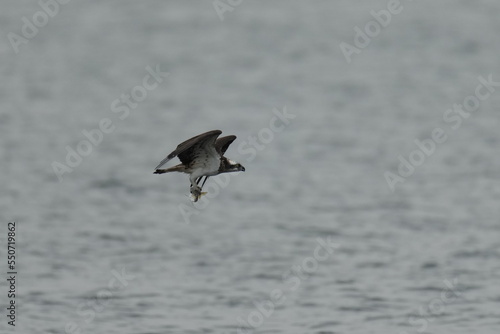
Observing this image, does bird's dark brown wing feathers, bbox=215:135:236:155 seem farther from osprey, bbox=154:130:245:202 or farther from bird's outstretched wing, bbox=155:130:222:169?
bird's outstretched wing, bbox=155:130:222:169

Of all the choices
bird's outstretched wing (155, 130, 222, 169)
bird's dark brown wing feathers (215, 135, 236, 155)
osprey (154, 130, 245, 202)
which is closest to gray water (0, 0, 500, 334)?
bird's dark brown wing feathers (215, 135, 236, 155)

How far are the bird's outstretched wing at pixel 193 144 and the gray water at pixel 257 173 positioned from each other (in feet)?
30.4

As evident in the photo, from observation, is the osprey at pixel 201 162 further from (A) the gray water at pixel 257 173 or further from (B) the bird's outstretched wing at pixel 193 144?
(A) the gray water at pixel 257 173

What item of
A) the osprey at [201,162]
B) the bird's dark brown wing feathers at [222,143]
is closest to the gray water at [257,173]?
the bird's dark brown wing feathers at [222,143]

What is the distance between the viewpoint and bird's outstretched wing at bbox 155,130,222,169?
20.9 meters

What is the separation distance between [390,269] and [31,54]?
3892 centimetres

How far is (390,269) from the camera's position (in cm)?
3547

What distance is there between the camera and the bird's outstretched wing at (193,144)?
20.9m

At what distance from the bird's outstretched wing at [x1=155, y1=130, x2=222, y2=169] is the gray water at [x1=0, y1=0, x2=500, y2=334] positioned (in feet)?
30.4

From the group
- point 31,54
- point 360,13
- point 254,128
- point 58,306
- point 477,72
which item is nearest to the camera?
point 58,306

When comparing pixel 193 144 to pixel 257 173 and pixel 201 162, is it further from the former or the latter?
pixel 257 173

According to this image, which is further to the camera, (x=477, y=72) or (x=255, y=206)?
(x=477, y=72)

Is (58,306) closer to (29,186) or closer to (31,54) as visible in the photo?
(29,186)

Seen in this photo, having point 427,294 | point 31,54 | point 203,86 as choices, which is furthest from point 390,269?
point 31,54
